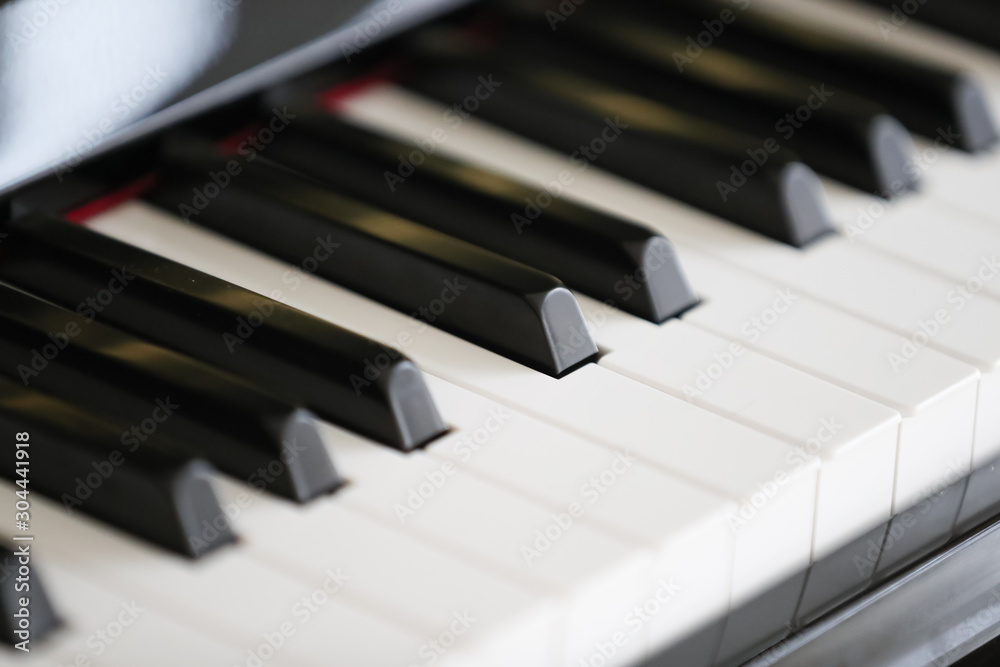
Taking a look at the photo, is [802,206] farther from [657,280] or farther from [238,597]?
[238,597]

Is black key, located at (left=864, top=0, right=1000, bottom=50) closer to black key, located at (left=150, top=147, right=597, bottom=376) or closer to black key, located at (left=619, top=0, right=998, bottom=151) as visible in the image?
black key, located at (left=619, top=0, right=998, bottom=151)

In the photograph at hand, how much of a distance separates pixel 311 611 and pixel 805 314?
535 millimetres

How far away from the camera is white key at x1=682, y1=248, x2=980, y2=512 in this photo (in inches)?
44.5

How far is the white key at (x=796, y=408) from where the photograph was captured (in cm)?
108

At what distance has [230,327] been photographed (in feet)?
3.76

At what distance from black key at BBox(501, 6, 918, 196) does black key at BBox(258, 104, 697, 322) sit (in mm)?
280

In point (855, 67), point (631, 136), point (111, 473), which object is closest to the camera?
point (111, 473)

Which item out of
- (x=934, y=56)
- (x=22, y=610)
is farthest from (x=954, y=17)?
(x=22, y=610)

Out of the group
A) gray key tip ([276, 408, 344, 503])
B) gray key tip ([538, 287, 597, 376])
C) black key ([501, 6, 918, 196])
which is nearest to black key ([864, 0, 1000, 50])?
black key ([501, 6, 918, 196])

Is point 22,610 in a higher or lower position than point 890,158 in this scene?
lower

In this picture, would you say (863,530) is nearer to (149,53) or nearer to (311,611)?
(311,611)

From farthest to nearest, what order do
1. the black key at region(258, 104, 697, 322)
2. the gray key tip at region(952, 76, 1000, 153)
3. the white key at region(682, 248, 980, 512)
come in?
the gray key tip at region(952, 76, 1000, 153)
the black key at region(258, 104, 697, 322)
the white key at region(682, 248, 980, 512)

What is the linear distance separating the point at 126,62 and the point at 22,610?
21.5 inches

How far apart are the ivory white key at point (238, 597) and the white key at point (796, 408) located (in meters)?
0.34
